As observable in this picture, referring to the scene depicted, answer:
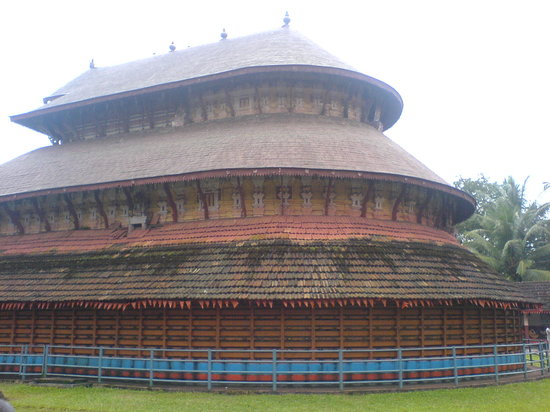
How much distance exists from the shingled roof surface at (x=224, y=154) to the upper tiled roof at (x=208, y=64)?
203 centimetres

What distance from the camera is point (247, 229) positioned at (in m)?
14.0

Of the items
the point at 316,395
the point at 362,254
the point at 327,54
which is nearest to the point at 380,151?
the point at 362,254

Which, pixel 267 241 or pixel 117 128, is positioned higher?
pixel 117 128

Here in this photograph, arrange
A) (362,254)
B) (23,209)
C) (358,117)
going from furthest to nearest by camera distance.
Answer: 1. (358,117)
2. (23,209)
3. (362,254)

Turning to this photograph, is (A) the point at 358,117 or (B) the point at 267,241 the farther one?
(A) the point at 358,117

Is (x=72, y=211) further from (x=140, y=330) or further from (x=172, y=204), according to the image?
(x=140, y=330)

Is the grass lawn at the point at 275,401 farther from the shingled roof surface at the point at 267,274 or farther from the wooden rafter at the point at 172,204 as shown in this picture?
the wooden rafter at the point at 172,204

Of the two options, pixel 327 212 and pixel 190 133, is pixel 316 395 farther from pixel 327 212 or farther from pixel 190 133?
pixel 190 133

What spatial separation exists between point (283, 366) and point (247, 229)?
3.90 m

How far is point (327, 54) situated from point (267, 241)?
33.8ft

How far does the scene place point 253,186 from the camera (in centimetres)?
1471

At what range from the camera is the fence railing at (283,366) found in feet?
39.3

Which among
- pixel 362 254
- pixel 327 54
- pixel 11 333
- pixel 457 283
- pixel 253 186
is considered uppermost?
pixel 327 54

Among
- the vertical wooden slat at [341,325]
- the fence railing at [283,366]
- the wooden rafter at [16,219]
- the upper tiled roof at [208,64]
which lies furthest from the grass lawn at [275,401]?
the upper tiled roof at [208,64]
